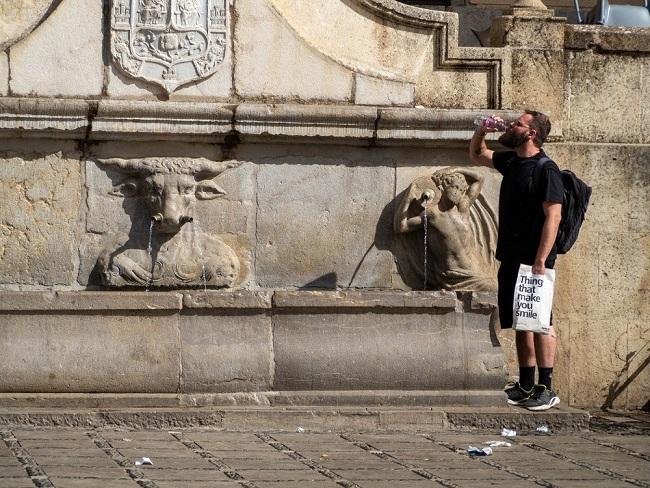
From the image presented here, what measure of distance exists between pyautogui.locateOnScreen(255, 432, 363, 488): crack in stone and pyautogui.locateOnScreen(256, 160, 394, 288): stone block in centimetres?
124

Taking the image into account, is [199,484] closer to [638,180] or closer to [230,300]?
[230,300]

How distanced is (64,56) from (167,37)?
0.61 metres

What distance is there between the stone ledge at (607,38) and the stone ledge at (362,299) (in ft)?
6.59

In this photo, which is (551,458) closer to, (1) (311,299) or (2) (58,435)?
(1) (311,299)

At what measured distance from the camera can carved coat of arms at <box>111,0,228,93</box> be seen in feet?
29.4

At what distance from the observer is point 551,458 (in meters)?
7.69

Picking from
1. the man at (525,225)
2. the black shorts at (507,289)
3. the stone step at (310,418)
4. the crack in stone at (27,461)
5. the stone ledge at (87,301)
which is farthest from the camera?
the black shorts at (507,289)

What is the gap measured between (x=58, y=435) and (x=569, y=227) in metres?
3.08

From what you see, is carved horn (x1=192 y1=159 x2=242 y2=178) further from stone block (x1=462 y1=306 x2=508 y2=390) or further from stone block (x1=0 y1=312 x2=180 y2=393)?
stone block (x1=462 y1=306 x2=508 y2=390)

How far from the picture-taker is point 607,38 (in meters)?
9.73

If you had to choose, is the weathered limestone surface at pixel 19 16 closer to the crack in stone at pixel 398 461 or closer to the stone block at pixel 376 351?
the stone block at pixel 376 351

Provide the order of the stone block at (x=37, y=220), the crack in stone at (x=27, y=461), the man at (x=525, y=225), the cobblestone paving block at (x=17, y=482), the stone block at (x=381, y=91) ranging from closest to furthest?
the cobblestone paving block at (x=17, y=482) → the crack in stone at (x=27, y=461) → the man at (x=525, y=225) → the stone block at (x=37, y=220) → the stone block at (x=381, y=91)

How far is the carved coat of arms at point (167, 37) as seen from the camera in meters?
8.97

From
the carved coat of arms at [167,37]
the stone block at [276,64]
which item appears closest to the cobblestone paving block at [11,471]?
the carved coat of arms at [167,37]
